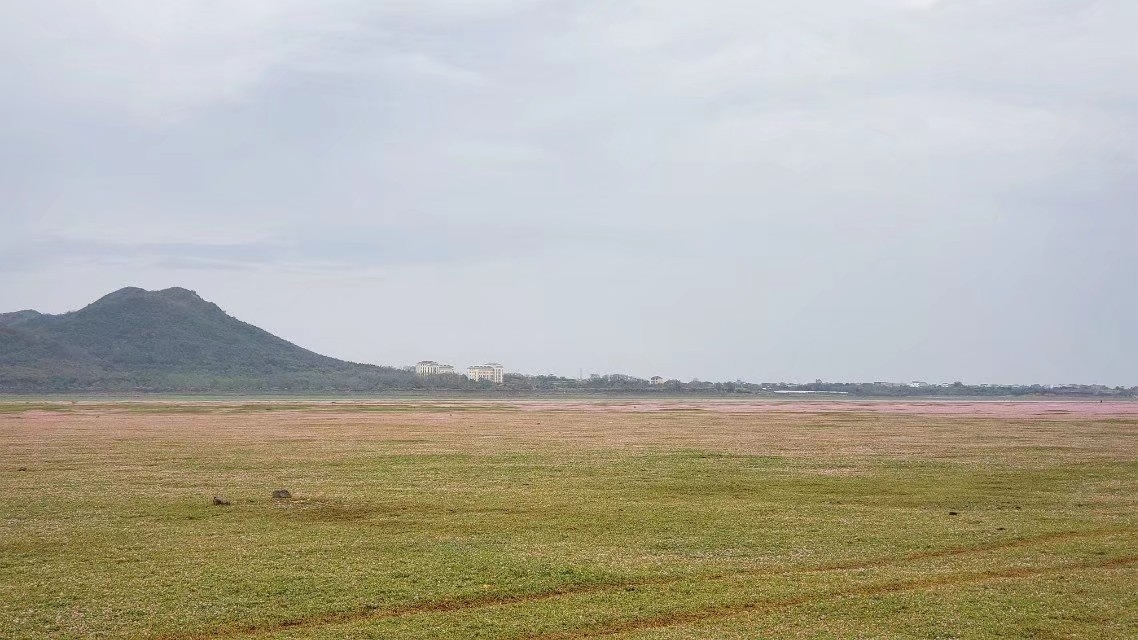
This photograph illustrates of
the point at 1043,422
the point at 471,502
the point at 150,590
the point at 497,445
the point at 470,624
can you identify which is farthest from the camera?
the point at 1043,422

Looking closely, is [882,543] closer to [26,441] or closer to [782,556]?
[782,556]

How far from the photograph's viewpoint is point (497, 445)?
5041 centimetres

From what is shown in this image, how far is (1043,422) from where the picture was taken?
245 ft

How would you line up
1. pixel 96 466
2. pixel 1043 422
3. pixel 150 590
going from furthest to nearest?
pixel 1043 422 < pixel 96 466 < pixel 150 590

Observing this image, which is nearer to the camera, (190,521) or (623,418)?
(190,521)

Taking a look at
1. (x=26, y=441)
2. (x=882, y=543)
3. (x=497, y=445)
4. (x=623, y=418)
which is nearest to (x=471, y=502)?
(x=882, y=543)

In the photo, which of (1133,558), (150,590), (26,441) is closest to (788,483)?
(1133,558)

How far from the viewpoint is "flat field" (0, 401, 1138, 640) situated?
615 inches

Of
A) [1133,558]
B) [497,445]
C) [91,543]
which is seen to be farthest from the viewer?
[497,445]

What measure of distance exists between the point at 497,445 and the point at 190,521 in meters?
26.2

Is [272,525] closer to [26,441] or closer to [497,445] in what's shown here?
[497,445]

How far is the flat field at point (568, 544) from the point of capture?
1563 centimetres

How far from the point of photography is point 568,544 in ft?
71.5

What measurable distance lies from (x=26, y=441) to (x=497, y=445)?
1058 inches
